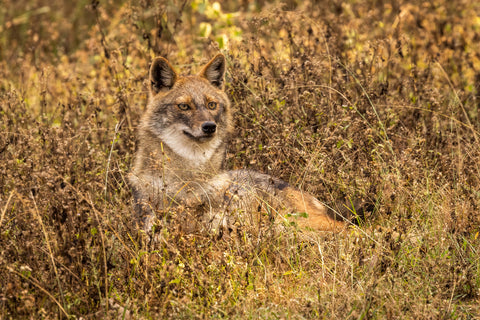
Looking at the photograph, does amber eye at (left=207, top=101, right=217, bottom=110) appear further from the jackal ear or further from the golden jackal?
the jackal ear

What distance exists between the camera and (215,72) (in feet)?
17.9

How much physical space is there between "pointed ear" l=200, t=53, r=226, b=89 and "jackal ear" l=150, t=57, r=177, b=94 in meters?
0.35

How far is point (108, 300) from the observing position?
3305 mm

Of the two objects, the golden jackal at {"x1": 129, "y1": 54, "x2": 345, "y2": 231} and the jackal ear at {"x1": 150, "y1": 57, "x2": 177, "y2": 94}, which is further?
the jackal ear at {"x1": 150, "y1": 57, "x2": 177, "y2": 94}

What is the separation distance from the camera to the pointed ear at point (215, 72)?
5.35 m

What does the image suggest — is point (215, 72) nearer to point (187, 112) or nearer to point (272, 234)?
point (187, 112)

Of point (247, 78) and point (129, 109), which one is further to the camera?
point (129, 109)

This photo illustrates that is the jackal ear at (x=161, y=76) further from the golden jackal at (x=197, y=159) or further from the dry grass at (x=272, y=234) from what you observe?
the dry grass at (x=272, y=234)

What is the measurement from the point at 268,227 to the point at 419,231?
1167 mm

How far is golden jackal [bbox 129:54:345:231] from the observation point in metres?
4.66

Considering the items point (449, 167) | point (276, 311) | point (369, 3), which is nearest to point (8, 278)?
point (276, 311)

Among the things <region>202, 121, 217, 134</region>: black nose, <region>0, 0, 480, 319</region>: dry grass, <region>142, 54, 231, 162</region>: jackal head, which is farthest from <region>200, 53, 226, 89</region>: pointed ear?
<region>202, 121, 217, 134</region>: black nose

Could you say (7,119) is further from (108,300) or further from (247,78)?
(108,300)

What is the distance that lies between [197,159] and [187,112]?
45cm
